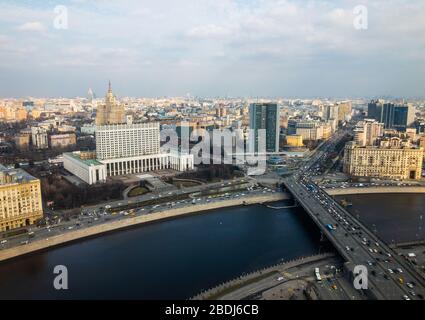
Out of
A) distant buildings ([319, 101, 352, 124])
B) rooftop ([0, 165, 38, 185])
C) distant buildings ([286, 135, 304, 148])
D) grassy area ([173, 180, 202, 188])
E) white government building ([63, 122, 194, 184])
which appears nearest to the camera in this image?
rooftop ([0, 165, 38, 185])

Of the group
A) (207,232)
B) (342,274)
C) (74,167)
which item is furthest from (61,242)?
(74,167)

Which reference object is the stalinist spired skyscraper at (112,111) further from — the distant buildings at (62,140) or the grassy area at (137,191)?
the grassy area at (137,191)

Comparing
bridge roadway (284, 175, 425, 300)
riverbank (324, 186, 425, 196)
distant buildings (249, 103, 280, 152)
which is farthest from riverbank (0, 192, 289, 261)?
distant buildings (249, 103, 280, 152)

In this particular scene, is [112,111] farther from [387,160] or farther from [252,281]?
[252,281]

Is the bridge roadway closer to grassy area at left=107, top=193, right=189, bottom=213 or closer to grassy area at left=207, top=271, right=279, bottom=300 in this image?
grassy area at left=207, top=271, right=279, bottom=300

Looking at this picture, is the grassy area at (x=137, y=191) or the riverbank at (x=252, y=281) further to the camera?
the grassy area at (x=137, y=191)

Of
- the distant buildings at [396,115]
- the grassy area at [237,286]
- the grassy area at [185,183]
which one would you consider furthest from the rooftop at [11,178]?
the distant buildings at [396,115]

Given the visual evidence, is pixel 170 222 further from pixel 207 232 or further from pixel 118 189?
pixel 118 189
